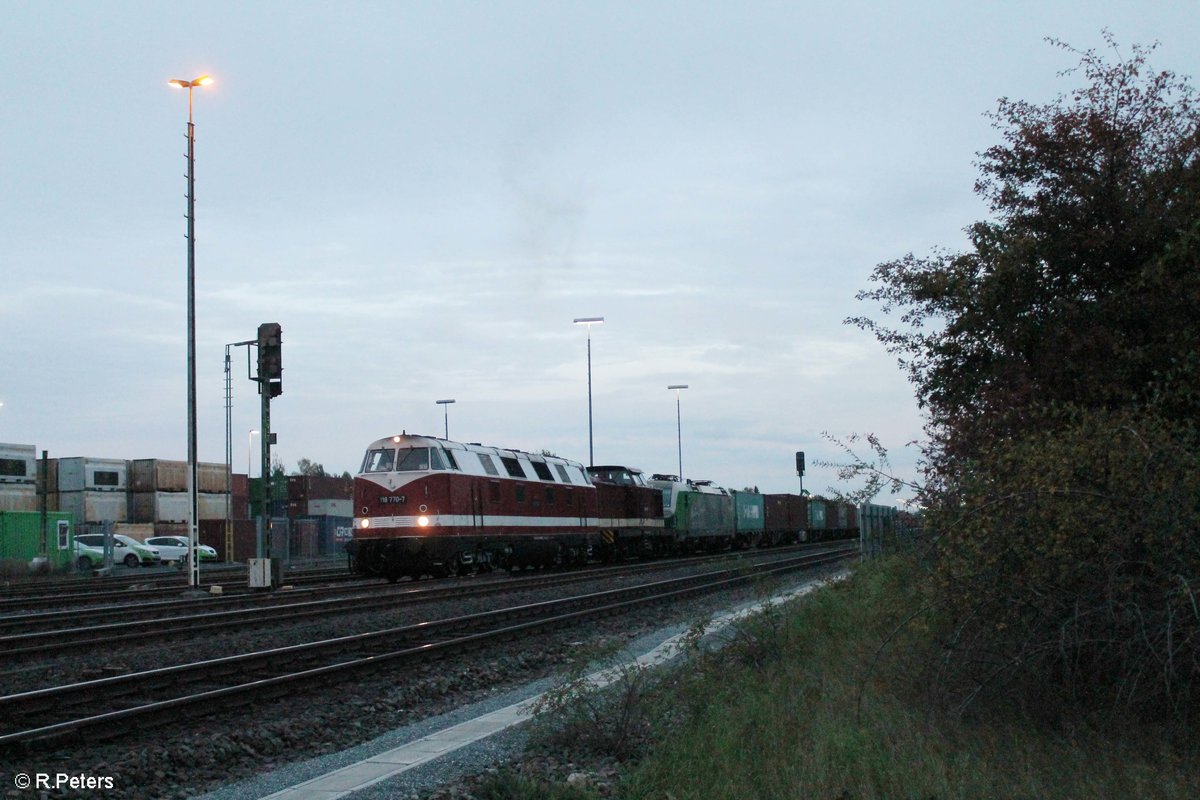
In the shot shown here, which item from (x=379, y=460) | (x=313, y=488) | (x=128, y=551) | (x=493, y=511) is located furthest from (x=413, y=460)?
(x=313, y=488)

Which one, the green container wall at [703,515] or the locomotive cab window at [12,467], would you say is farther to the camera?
the locomotive cab window at [12,467]

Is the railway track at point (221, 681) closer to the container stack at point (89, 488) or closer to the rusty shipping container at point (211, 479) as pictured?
the container stack at point (89, 488)

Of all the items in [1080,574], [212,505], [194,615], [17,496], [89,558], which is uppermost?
[17,496]

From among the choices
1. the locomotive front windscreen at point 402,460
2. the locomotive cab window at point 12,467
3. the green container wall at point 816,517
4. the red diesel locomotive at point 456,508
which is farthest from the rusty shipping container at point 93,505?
the green container wall at point 816,517

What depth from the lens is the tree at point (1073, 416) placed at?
704 centimetres

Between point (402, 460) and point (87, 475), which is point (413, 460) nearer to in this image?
point (402, 460)

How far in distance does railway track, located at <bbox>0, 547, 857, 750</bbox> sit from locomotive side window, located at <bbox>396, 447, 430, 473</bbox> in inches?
343

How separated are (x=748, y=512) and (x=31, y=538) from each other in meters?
32.5

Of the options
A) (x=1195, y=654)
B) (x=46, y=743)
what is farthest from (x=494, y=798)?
(x=1195, y=654)

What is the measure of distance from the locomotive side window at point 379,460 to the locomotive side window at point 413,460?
0.29 meters

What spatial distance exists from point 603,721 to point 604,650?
2.78 ft

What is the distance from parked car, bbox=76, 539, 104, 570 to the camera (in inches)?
1578

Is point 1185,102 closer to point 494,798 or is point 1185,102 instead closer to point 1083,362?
point 1083,362

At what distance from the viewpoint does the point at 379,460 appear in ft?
90.4
